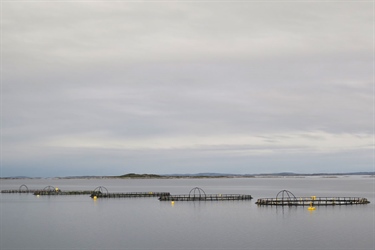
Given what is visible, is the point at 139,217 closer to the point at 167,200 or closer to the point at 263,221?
the point at 263,221

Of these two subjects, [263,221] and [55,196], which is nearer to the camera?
[263,221]

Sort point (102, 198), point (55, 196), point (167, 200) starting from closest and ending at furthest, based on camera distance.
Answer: point (167, 200) < point (102, 198) < point (55, 196)

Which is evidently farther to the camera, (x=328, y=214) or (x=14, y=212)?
(x=14, y=212)

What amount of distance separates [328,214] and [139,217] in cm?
3289

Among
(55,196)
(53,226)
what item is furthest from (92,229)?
(55,196)

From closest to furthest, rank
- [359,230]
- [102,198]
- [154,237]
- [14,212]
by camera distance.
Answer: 1. [154,237]
2. [359,230]
3. [14,212]
4. [102,198]

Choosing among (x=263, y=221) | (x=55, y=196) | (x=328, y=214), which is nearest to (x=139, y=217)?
(x=263, y=221)

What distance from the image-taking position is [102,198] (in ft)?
409

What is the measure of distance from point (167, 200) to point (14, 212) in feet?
116

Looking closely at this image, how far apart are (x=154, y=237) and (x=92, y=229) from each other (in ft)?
37.5

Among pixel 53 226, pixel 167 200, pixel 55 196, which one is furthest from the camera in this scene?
pixel 55 196

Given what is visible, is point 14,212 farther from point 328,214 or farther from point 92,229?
point 328,214

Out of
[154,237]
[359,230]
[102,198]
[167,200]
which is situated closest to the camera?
[154,237]

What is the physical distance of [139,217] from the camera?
81750mm
